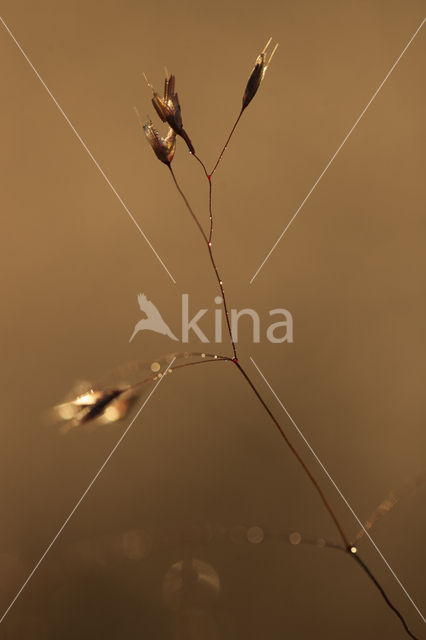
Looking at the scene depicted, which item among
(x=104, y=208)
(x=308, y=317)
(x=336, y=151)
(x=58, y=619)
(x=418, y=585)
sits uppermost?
(x=104, y=208)

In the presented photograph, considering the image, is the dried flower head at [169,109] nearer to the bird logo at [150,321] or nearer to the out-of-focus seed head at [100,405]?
the out-of-focus seed head at [100,405]

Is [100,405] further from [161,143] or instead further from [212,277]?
[212,277]

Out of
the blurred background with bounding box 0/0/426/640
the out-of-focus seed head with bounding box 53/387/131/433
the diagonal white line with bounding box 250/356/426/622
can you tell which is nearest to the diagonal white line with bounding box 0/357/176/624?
the blurred background with bounding box 0/0/426/640

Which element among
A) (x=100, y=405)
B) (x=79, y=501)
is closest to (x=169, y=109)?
(x=100, y=405)

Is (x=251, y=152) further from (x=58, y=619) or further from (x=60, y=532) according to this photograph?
(x=58, y=619)

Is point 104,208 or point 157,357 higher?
point 104,208

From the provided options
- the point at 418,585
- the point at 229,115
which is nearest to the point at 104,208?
the point at 229,115
